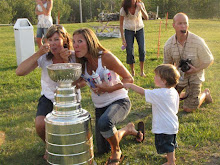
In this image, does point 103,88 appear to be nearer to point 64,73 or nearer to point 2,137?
point 64,73

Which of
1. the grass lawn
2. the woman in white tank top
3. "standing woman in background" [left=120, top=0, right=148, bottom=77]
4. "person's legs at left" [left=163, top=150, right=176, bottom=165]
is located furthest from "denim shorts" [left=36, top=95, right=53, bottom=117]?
"standing woman in background" [left=120, top=0, right=148, bottom=77]

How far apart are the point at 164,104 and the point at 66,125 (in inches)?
37.3

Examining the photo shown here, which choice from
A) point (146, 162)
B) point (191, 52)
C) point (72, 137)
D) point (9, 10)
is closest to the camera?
point (72, 137)

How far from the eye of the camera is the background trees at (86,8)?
317 inches

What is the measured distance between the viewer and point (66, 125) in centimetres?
232

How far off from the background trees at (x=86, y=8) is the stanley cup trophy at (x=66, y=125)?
Result: 20.2ft

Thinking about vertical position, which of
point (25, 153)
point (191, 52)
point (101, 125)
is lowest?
point (25, 153)

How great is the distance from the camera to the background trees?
8.05 m

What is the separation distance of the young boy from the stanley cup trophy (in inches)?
23.4

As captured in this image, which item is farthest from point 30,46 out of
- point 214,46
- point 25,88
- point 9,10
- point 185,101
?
point 9,10

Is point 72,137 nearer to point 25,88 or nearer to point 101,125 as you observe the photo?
point 101,125

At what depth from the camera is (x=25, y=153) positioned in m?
3.28

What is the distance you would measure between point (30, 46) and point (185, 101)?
189 inches

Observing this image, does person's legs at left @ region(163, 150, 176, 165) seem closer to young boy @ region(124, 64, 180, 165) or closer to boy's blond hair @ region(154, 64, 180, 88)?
young boy @ region(124, 64, 180, 165)
